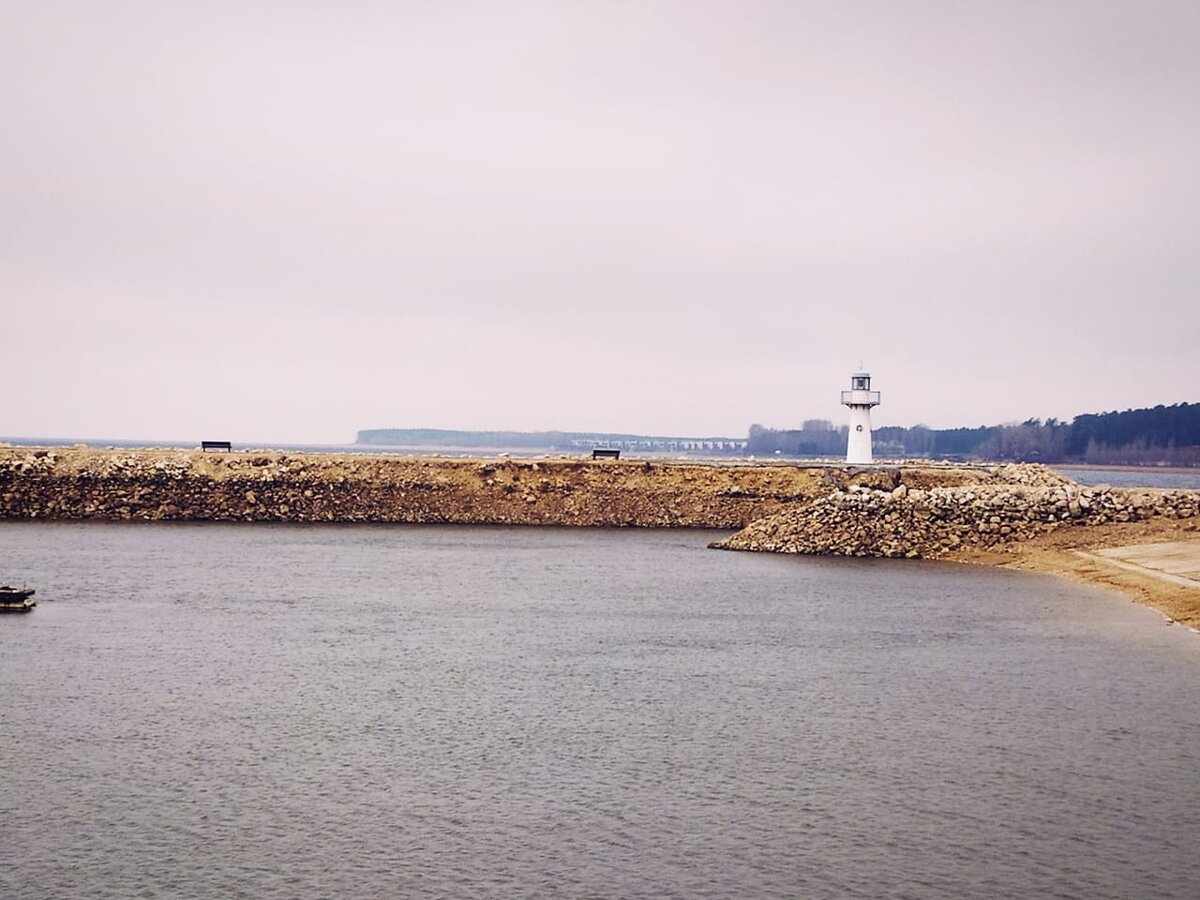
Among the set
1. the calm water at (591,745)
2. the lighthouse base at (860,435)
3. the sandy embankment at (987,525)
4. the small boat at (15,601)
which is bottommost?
the calm water at (591,745)

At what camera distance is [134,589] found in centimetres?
4525

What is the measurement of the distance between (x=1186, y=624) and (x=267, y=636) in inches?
1012

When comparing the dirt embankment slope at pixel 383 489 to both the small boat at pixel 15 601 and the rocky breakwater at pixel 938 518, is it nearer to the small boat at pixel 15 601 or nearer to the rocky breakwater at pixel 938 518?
the rocky breakwater at pixel 938 518

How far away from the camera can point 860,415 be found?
82.2 meters

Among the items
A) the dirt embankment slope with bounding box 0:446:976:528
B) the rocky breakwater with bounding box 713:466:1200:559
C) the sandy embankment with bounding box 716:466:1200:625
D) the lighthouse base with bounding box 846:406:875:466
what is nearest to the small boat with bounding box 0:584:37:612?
the sandy embankment with bounding box 716:466:1200:625

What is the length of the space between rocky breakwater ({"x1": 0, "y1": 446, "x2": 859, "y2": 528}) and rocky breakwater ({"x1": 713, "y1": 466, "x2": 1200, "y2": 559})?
13929 mm

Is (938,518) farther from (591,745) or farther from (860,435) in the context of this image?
(591,745)

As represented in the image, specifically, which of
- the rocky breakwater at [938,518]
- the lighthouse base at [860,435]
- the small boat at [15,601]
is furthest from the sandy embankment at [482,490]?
the small boat at [15,601]

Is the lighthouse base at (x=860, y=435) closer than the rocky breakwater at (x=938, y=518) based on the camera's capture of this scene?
No

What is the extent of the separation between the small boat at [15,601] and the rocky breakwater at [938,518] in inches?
1335

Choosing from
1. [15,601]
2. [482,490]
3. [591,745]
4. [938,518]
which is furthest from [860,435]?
[591,745]

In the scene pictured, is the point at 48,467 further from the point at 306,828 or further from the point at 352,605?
the point at 306,828

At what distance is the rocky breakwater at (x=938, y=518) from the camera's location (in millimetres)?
61594

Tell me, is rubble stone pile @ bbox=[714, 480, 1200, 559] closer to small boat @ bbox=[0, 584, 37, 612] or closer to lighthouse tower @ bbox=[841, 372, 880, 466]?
lighthouse tower @ bbox=[841, 372, 880, 466]
